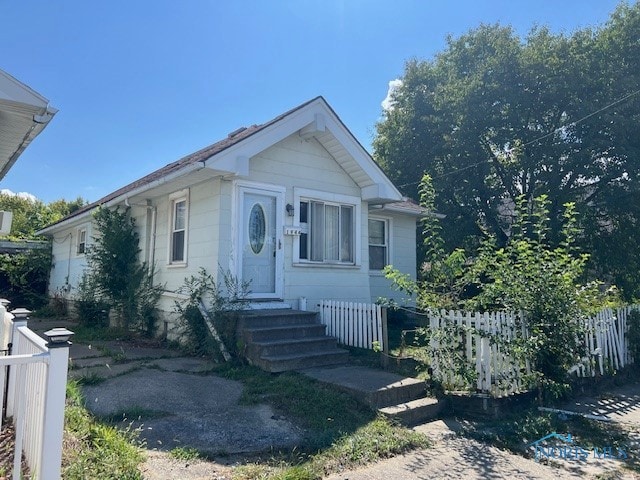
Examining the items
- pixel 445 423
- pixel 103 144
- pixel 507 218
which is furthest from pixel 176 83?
pixel 507 218

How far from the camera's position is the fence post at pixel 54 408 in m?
2.62

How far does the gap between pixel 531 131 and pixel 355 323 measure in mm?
12184

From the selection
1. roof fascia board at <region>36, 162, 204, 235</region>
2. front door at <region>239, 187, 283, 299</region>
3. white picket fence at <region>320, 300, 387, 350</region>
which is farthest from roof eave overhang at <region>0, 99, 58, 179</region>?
white picket fence at <region>320, 300, 387, 350</region>

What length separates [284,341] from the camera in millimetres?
7273

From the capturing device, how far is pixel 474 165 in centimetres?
1747

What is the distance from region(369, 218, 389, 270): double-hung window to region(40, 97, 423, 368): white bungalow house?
1174 millimetres

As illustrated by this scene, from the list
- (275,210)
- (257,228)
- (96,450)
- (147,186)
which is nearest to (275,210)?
(275,210)

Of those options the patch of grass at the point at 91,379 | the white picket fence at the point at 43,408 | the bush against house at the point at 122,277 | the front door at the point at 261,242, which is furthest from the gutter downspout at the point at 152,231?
the white picket fence at the point at 43,408

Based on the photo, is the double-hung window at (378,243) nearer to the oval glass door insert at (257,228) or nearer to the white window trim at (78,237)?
the oval glass door insert at (257,228)

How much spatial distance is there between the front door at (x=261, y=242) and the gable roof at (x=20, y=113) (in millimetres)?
3665

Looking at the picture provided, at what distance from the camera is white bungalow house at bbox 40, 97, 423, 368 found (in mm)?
8352

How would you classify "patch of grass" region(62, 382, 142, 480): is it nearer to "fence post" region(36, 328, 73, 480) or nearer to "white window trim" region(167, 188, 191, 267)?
"fence post" region(36, 328, 73, 480)

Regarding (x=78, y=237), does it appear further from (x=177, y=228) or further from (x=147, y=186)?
(x=147, y=186)

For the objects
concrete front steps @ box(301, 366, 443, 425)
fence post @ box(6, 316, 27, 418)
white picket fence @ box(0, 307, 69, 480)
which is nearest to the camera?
white picket fence @ box(0, 307, 69, 480)
